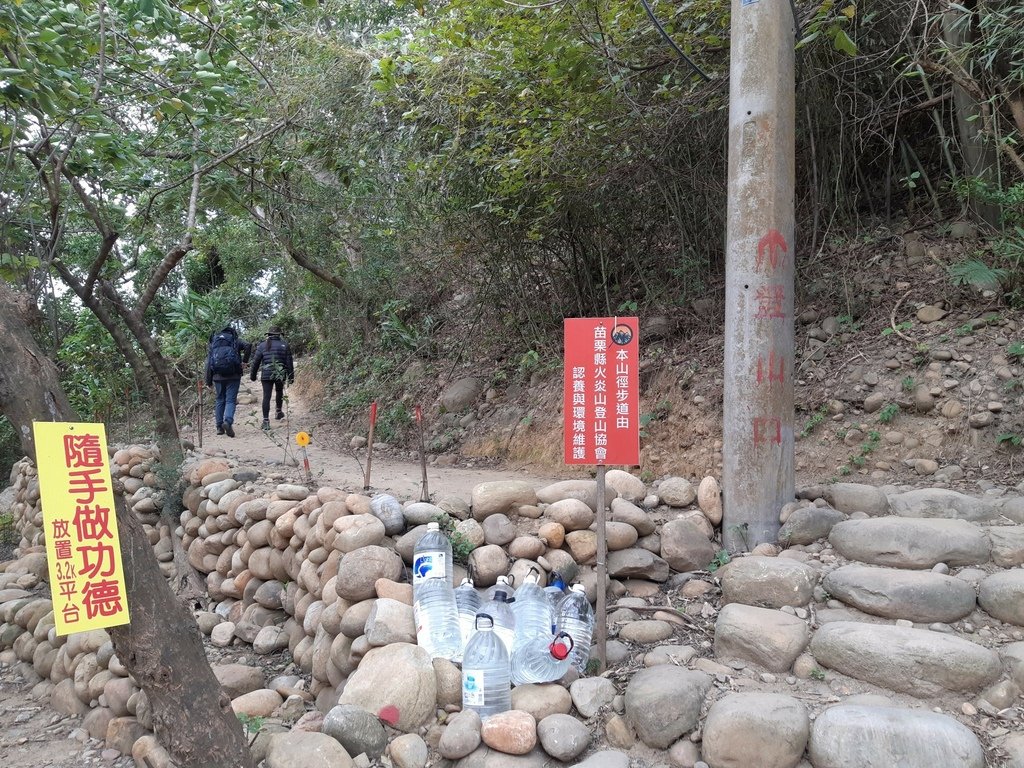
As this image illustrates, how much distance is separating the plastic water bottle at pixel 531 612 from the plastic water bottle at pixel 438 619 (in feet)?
1.03

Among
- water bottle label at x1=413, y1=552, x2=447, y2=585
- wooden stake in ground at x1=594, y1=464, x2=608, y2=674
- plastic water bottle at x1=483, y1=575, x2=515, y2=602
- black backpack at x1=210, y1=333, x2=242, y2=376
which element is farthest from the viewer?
black backpack at x1=210, y1=333, x2=242, y2=376

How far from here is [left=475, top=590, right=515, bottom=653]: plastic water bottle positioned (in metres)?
3.53

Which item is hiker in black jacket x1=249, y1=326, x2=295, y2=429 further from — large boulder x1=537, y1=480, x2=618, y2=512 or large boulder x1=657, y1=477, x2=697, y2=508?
large boulder x1=657, y1=477, x2=697, y2=508

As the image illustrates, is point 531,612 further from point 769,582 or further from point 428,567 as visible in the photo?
point 769,582

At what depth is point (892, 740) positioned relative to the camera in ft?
8.48

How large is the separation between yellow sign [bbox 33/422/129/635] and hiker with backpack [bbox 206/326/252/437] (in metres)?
6.07

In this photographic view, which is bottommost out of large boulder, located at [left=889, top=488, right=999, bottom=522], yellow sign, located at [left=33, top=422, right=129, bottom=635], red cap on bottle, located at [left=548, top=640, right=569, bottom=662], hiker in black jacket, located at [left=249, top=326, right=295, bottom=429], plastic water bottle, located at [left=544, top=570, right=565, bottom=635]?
red cap on bottle, located at [left=548, top=640, right=569, bottom=662]

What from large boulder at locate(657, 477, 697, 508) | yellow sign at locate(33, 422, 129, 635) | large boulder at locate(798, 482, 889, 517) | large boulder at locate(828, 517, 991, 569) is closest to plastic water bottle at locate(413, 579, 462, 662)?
yellow sign at locate(33, 422, 129, 635)

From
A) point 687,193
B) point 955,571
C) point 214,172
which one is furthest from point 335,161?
point 955,571

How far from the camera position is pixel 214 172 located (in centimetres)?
669

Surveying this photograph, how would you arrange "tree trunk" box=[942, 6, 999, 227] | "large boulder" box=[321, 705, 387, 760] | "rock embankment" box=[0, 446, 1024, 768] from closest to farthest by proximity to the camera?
"rock embankment" box=[0, 446, 1024, 768], "large boulder" box=[321, 705, 387, 760], "tree trunk" box=[942, 6, 999, 227]

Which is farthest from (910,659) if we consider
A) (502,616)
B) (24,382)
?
(24,382)

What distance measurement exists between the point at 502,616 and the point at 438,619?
0.34m

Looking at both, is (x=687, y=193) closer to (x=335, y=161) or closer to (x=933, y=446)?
(x=933, y=446)
